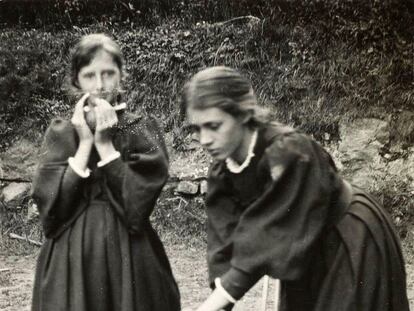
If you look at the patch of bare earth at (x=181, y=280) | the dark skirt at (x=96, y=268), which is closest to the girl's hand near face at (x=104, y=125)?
the dark skirt at (x=96, y=268)

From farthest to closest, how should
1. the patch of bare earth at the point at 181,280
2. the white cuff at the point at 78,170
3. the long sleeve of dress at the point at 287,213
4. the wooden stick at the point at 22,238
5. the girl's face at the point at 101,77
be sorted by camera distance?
the wooden stick at the point at 22,238 → the patch of bare earth at the point at 181,280 → the girl's face at the point at 101,77 → the white cuff at the point at 78,170 → the long sleeve of dress at the point at 287,213

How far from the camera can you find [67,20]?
8.58 meters

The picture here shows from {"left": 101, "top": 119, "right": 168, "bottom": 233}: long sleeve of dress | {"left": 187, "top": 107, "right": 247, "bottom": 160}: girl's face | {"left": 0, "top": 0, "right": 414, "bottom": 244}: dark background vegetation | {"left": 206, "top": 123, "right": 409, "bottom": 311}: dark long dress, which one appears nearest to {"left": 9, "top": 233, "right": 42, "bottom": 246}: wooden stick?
{"left": 0, "top": 0, "right": 414, "bottom": 244}: dark background vegetation

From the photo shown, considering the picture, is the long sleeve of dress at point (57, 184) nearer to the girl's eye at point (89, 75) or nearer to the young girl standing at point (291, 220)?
the girl's eye at point (89, 75)

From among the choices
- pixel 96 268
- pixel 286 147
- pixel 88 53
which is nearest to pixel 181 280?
pixel 96 268

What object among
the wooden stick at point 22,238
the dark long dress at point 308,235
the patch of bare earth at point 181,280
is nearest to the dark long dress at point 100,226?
the dark long dress at point 308,235

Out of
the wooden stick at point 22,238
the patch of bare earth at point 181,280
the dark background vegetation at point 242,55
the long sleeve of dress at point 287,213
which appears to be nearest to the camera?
the long sleeve of dress at point 287,213

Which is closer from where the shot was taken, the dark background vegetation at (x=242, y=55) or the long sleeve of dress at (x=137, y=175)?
the long sleeve of dress at (x=137, y=175)

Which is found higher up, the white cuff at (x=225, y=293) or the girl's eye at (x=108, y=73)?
the girl's eye at (x=108, y=73)

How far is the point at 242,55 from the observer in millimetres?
7824

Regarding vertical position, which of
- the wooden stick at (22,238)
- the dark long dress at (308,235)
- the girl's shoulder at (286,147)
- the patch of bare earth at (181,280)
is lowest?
the patch of bare earth at (181,280)

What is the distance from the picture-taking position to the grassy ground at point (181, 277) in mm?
5387

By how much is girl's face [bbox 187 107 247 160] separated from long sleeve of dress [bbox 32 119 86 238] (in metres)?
0.79

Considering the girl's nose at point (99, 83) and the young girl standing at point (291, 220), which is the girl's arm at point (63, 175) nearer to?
the girl's nose at point (99, 83)
